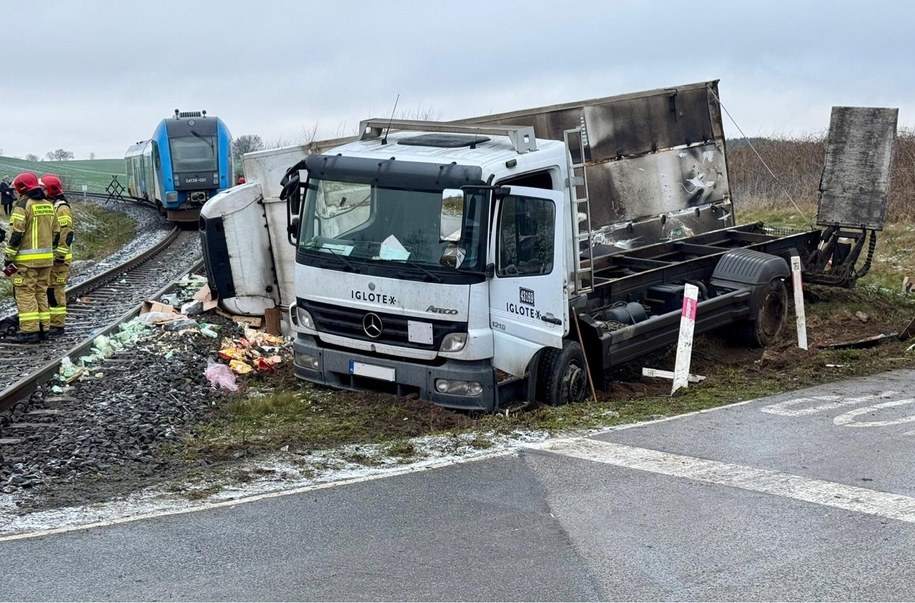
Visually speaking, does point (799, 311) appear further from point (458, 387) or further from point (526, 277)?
point (458, 387)

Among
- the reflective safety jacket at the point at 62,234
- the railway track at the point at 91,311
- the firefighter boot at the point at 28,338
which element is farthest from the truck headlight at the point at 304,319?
the firefighter boot at the point at 28,338

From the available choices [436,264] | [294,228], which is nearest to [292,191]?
[294,228]

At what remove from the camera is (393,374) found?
9.02 metres

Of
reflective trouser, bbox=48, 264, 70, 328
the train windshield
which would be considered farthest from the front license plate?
the train windshield

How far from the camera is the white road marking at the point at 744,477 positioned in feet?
21.7

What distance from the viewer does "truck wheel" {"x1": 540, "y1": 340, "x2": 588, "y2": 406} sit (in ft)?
A: 30.8

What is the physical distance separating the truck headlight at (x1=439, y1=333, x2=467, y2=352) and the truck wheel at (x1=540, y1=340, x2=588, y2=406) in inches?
39.7

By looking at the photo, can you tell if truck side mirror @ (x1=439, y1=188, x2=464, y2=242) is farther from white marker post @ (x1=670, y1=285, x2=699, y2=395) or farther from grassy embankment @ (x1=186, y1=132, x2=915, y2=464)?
white marker post @ (x1=670, y1=285, x2=699, y2=395)

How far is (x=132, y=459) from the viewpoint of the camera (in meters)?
7.79

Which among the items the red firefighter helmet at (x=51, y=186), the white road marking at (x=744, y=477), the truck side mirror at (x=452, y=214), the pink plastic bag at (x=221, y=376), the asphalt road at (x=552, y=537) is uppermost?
the red firefighter helmet at (x=51, y=186)

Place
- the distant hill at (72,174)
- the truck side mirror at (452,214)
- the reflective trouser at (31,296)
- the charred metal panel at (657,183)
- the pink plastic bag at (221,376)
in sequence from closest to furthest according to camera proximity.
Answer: the truck side mirror at (452,214) < the pink plastic bag at (221,376) < the reflective trouser at (31,296) < the charred metal panel at (657,183) < the distant hill at (72,174)

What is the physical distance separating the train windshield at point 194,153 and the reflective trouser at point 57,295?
1783cm

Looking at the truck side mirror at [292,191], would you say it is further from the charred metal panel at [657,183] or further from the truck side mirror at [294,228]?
the charred metal panel at [657,183]

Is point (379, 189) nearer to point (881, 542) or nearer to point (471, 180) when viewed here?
point (471, 180)
